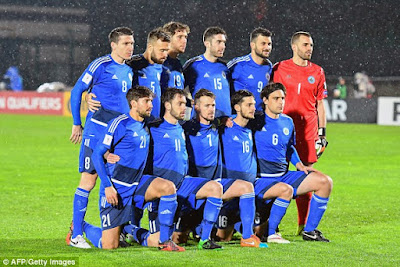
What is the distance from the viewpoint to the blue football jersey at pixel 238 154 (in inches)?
255

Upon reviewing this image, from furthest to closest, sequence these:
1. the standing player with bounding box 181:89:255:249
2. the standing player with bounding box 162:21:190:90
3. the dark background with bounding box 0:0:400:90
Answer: the dark background with bounding box 0:0:400:90 < the standing player with bounding box 162:21:190:90 < the standing player with bounding box 181:89:255:249

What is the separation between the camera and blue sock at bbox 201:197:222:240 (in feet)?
19.6

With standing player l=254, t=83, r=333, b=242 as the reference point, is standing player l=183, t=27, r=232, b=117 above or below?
above

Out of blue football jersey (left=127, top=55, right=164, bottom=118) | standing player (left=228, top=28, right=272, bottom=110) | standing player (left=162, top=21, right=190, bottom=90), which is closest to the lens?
blue football jersey (left=127, top=55, right=164, bottom=118)

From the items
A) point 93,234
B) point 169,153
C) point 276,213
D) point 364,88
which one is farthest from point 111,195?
point 364,88

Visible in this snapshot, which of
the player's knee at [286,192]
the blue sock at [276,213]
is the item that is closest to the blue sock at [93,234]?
the blue sock at [276,213]

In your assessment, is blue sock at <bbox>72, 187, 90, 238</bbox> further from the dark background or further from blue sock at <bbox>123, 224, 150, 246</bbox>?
the dark background

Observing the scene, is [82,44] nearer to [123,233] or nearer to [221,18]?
[221,18]

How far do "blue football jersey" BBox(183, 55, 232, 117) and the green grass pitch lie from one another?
1324 mm

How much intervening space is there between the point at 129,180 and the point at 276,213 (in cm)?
128

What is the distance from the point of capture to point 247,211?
6082 millimetres

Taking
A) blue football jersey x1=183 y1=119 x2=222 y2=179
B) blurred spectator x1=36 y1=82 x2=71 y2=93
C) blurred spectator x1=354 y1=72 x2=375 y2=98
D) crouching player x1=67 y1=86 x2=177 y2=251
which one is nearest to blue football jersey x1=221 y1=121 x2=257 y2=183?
blue football jersey x1=183 y1=119 x2=222 y2=179

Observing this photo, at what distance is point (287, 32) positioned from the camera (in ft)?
109

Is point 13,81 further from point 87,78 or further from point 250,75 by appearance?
point 87,78
